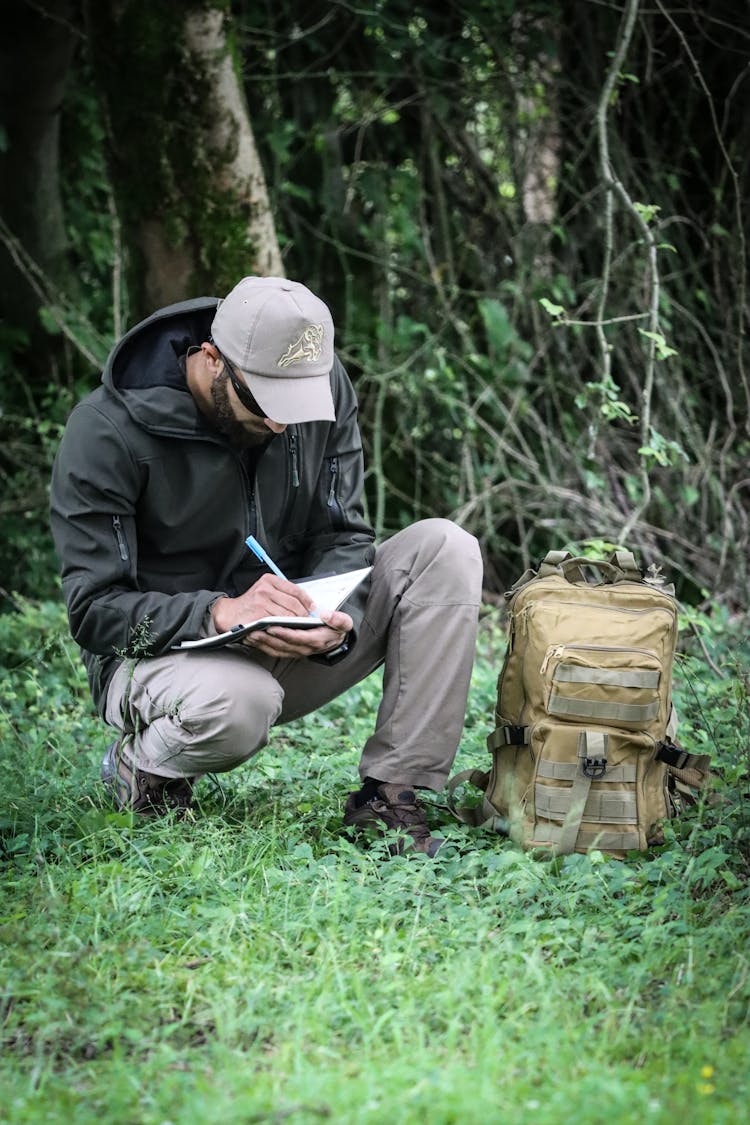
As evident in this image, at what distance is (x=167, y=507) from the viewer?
3.25 metres

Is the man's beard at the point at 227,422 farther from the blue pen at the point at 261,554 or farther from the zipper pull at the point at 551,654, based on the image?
the zipper pull at the point at 551,654

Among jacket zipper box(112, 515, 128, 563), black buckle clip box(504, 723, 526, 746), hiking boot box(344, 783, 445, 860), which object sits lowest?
hiking boot box(344, 783, 445, 860)

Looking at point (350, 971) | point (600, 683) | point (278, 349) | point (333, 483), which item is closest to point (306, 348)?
point (278, 349)

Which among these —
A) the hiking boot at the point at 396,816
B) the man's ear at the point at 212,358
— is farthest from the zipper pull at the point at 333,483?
the hiking boot at the point at 396,816

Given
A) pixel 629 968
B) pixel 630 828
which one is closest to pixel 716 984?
pixel 629 968

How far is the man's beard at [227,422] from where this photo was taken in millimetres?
3162

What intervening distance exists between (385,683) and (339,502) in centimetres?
53

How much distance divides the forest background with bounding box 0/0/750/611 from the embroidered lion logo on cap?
290 cm

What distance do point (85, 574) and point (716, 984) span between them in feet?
5.67

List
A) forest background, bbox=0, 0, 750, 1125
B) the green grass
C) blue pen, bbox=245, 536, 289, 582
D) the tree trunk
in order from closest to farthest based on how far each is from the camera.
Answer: the green grass < forest background, bbox=0, 0, 750, 1125 < blue pen, bbox=245, 536, 289, 582 < the tree trunk

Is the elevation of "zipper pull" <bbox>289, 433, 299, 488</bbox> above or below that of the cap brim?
below

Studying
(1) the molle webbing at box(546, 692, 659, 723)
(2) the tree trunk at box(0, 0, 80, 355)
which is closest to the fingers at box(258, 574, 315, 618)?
(1) the molle webbing at box(546, 692, 659, 723)

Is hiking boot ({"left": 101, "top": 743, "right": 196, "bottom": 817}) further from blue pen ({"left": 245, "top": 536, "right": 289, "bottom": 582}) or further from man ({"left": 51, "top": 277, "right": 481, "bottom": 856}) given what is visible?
blue pen ({"left": 245, "top": 536, "right": 289, "bottom": 582})

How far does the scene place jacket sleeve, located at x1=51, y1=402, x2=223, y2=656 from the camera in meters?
3.13
